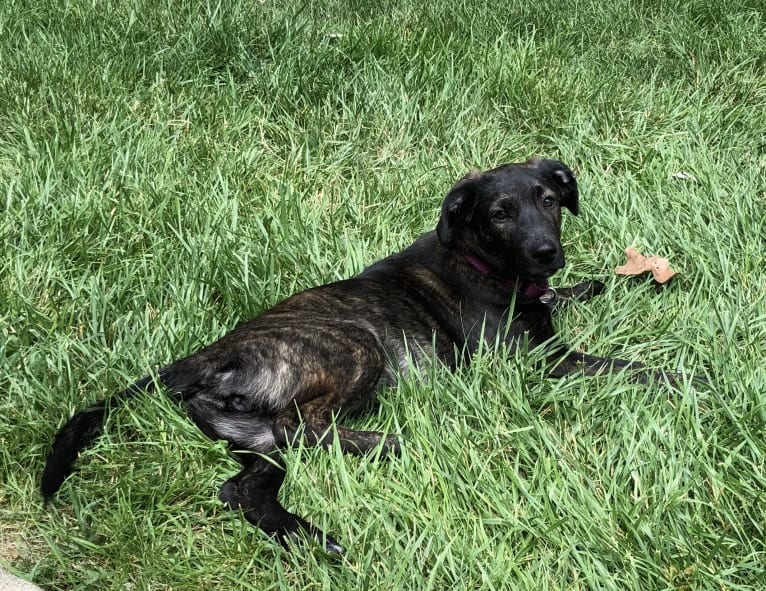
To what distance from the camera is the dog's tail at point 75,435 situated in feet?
9.82

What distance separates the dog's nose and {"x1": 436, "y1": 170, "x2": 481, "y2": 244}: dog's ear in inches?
15.0

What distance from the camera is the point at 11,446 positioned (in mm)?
3215

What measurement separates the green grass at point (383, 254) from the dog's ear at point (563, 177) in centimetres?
36

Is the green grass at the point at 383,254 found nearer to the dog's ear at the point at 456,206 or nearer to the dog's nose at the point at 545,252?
the dog's nose at the point at 545,252

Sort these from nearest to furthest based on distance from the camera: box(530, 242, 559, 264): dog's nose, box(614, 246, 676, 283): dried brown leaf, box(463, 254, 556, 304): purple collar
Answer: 1. box(530, 242, 559, 264): dog's nose
2. box(463, 254, 556, 304): purple collar
3. box(614, 246, 676, 283): dried brown leaf

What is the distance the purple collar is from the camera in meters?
3.92

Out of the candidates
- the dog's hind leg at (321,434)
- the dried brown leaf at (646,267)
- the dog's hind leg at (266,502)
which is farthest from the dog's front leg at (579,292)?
the dog's hind leg at (266,502)

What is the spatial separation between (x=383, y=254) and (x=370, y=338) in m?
0.91

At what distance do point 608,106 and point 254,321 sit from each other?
2.95 m

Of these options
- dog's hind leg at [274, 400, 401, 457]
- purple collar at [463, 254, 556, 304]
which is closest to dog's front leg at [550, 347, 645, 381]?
purple collar at [463, 254, 556, 304]

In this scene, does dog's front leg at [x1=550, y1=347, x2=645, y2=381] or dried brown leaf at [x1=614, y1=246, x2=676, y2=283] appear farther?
dried brown leaf at [x1=614, y1=246, x2=676, y2=283]

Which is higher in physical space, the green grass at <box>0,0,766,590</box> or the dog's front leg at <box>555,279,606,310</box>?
the green grass at <box>0,0,766,590</box>

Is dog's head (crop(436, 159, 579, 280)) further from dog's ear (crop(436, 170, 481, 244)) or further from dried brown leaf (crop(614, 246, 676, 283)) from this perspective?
dried brown leaf (crop(614, 246, 676, 283))

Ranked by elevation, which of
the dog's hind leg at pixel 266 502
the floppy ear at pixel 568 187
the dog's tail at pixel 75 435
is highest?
the floppy ear at pixel 568 187
